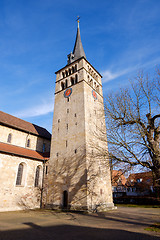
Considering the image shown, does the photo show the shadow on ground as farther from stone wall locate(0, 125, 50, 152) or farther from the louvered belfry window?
stone wall locate(0, 125, 50, 152)

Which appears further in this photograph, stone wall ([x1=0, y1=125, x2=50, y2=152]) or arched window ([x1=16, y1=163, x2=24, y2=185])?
stone wall ([x1=0, y1=125, x2=50, y2=152])

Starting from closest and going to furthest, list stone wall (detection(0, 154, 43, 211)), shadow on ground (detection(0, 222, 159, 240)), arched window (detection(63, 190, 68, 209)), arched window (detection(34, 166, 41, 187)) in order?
shadow on ground (detection(0, 222, 159, 240)), stone wall (detection(0, 154, 43, 211)), arched window (detection(63, 190, 68, 209)), arched window (detection(34, 166, 41, 187))

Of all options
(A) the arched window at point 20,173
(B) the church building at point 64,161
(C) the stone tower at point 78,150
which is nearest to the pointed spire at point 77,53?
(C) the stone tower at point 78,150

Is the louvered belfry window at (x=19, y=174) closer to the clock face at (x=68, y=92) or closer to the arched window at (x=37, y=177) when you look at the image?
the arched window at (x=37, y=177)

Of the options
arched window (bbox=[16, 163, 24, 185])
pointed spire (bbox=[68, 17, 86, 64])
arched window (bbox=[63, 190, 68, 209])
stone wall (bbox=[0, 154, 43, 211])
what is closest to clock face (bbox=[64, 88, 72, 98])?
pointed spire (bbox=[68, 17, 86, 64])

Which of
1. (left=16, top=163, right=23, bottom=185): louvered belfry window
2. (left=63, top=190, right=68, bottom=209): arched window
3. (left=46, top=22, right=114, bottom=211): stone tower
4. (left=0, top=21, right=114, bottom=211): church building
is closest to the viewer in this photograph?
(left=0, top=21, right=114, bottom=211): church building

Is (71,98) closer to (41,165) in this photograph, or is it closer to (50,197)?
(41,165)

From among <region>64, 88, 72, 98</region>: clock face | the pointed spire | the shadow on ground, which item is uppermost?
the pointed spire

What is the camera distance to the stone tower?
16.3 m

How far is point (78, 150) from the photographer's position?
18016 mm

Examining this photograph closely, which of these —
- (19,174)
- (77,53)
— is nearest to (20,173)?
(19,174)

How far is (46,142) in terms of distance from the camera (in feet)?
84.3

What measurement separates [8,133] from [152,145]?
18.3m

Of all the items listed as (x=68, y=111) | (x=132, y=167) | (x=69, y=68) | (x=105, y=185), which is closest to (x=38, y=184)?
(x=105, y=185)
